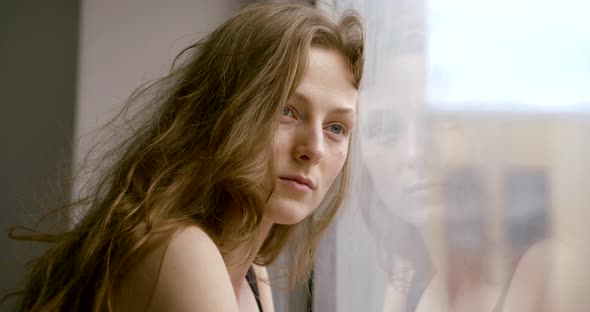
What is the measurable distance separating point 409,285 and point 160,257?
63 cm

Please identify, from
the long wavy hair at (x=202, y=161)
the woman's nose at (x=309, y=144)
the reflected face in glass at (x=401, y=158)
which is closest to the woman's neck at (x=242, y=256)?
the long wavy hair at (x=202, y=161)

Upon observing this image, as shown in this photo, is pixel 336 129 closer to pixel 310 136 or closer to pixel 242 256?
pixel 310 136

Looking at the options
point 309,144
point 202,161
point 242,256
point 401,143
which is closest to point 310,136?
point 309,144

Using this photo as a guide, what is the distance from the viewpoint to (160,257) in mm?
908

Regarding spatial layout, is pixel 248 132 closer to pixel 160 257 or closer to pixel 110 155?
pixel 160 257

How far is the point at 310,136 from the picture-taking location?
104 centimetres

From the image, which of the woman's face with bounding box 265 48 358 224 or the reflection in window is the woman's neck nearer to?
the woman's face with bounding box 265 48 358 224

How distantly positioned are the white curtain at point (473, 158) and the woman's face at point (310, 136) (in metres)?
0.24

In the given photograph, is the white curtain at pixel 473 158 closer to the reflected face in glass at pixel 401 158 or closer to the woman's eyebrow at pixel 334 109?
the reflected face in glass at pixel 401 158

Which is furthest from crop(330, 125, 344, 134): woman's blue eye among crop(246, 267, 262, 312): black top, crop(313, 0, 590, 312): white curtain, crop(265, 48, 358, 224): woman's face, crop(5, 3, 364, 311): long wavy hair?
crop(246, 267, 262, 312): black top

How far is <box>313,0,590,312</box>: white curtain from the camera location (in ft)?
3.26

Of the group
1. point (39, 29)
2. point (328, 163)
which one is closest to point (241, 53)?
point (328, 163)

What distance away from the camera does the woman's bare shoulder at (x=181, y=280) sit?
2.89ft

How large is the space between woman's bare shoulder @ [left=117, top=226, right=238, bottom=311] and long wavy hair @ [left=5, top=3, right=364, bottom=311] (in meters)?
0.02
